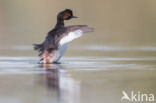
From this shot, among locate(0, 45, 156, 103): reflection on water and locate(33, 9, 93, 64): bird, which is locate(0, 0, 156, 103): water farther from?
locate(33, 9, 93, 64): bird

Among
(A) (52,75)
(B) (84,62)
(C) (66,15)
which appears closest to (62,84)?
(A) (52,75)

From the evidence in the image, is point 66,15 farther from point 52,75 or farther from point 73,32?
point 52,75

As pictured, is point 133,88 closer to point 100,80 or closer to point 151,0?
point 100,80

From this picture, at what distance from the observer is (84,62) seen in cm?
1143

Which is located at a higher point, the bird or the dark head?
the dark head

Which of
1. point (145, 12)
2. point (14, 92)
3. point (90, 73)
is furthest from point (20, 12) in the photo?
point (14, 92)

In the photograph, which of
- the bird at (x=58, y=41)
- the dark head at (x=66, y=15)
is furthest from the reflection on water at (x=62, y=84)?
the dark head at (x=66, y=15)

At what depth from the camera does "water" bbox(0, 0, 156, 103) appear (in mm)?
8086

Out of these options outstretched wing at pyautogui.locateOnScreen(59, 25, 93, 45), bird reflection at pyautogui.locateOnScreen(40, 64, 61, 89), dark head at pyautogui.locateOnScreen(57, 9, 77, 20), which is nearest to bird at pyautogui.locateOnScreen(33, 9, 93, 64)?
outstretched wing at pyautogui.locateOnScreen(59, 25, 93, 45)

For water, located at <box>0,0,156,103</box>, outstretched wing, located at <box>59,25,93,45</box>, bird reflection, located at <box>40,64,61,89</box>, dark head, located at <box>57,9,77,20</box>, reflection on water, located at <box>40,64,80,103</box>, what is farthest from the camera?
dark head, located at <box>57,9,77,20</box>

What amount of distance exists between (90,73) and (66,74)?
329 mm

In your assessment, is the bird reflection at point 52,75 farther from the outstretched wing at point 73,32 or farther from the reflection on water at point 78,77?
the outstretched wing at point 73,32

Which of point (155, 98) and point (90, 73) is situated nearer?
point (155, 98)

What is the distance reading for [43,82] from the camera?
8.91 m
